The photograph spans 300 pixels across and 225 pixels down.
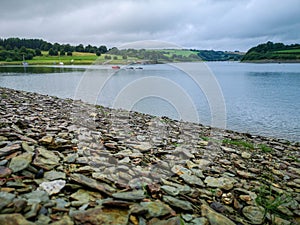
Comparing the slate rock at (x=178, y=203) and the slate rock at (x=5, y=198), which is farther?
the slate rock at (x=178, y=203)

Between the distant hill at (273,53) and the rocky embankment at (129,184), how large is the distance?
343ft

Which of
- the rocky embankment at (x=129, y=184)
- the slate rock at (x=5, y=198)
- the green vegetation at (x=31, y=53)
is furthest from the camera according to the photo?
the green vegetation at (x=31, y=53)

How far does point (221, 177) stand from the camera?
13.9 feet

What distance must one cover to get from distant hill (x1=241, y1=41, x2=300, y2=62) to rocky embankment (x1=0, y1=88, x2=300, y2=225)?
105 m

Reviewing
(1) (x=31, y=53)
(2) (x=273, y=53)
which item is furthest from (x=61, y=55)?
(2) (x=273, y=53)

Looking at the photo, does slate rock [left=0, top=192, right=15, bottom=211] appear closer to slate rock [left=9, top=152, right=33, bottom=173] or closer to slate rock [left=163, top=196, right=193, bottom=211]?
slate rock [left=9, top=152, right=33, bottom=173]

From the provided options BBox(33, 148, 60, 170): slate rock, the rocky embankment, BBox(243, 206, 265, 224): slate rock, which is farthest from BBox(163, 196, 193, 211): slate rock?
BBox(33, 148, 60, 170): slate rock

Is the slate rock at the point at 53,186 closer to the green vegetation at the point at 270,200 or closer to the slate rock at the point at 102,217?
the slate rock at the point at 102,217

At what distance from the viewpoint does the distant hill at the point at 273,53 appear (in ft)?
307

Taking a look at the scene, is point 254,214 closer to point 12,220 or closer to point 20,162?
point 12,220

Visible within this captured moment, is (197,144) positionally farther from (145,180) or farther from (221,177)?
(145,180)

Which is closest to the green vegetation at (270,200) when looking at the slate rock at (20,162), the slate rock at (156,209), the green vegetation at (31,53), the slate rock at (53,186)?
the slate rock at (156,209)

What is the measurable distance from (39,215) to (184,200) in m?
1.83

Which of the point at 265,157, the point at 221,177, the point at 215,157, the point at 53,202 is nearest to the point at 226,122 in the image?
the point at 265,157
